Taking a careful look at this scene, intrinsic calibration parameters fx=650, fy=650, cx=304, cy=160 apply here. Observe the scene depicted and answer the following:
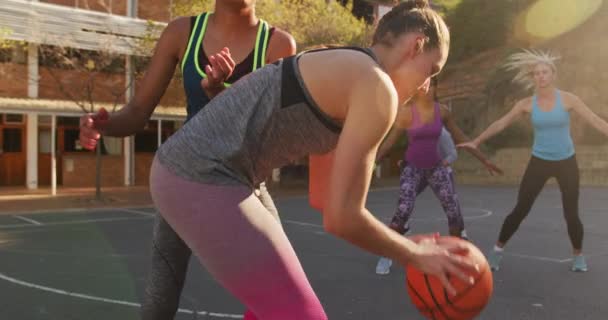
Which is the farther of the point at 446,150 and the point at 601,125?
the point at 446,150

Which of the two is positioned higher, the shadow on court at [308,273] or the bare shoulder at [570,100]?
the bare shoulder at [570,100]

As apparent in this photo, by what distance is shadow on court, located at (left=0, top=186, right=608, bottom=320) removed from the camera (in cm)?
500

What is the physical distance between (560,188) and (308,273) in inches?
104

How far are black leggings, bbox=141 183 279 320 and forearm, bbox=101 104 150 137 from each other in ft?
1.80

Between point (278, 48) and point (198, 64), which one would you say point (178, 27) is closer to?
point (198, 64)

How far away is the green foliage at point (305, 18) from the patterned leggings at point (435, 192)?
12.8 meters

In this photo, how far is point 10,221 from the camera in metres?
12.0

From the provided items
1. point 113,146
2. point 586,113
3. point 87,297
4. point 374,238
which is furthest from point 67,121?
point 374,238

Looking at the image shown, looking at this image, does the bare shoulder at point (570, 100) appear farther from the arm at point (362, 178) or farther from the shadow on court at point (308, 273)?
→ the arm at point (362, 178)

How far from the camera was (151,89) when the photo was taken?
117 inches

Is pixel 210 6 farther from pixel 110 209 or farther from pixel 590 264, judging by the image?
pixel 590 264

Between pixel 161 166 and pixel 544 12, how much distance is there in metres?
32.7

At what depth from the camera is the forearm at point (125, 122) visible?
286 centimetres

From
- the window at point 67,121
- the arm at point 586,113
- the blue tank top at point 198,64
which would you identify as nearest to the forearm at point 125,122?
the blue tank top at point 198,64
